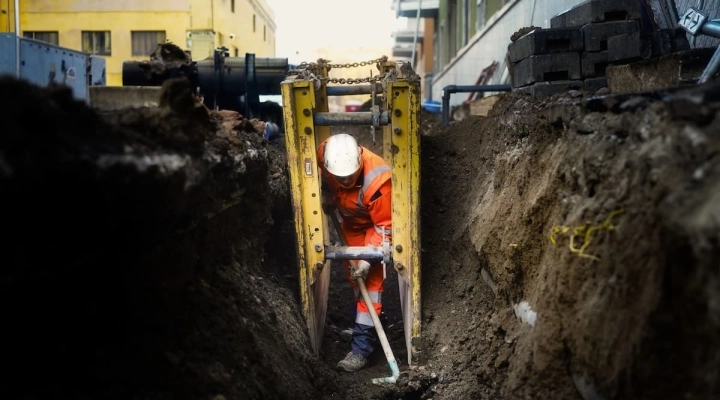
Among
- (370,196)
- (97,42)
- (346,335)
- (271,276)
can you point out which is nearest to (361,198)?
(370,196)

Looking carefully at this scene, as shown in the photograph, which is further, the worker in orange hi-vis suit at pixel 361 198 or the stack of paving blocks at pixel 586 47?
the worker in orange hi-vis suit at pixel 361 198

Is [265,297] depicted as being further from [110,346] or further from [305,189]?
[110,346]

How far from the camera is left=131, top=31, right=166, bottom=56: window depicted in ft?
74.8

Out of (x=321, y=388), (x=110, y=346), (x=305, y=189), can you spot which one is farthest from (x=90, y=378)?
(x=305, y=189)

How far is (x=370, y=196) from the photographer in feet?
17.3

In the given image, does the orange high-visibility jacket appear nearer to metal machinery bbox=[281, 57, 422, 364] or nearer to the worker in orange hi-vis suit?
the worker in orange hi-vis suit

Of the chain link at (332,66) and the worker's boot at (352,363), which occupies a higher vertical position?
the chain link at (332,66)

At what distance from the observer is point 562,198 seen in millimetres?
3230

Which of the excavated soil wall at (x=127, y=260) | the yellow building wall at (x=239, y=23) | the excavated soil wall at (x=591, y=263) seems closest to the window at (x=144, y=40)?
the yellow building wall at (x=239, y=23)

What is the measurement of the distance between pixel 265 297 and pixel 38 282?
7.89ft

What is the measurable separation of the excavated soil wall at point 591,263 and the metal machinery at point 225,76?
3.49m

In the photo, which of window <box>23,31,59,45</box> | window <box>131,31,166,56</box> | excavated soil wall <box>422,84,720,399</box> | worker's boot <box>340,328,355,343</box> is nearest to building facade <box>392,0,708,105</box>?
excavated soil wall <box>422,84,720,399</box>

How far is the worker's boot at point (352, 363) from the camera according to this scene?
5184 millimetres

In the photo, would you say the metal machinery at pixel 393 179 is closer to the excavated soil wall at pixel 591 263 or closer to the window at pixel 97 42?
the excavated soil wall at pixel 591 263
